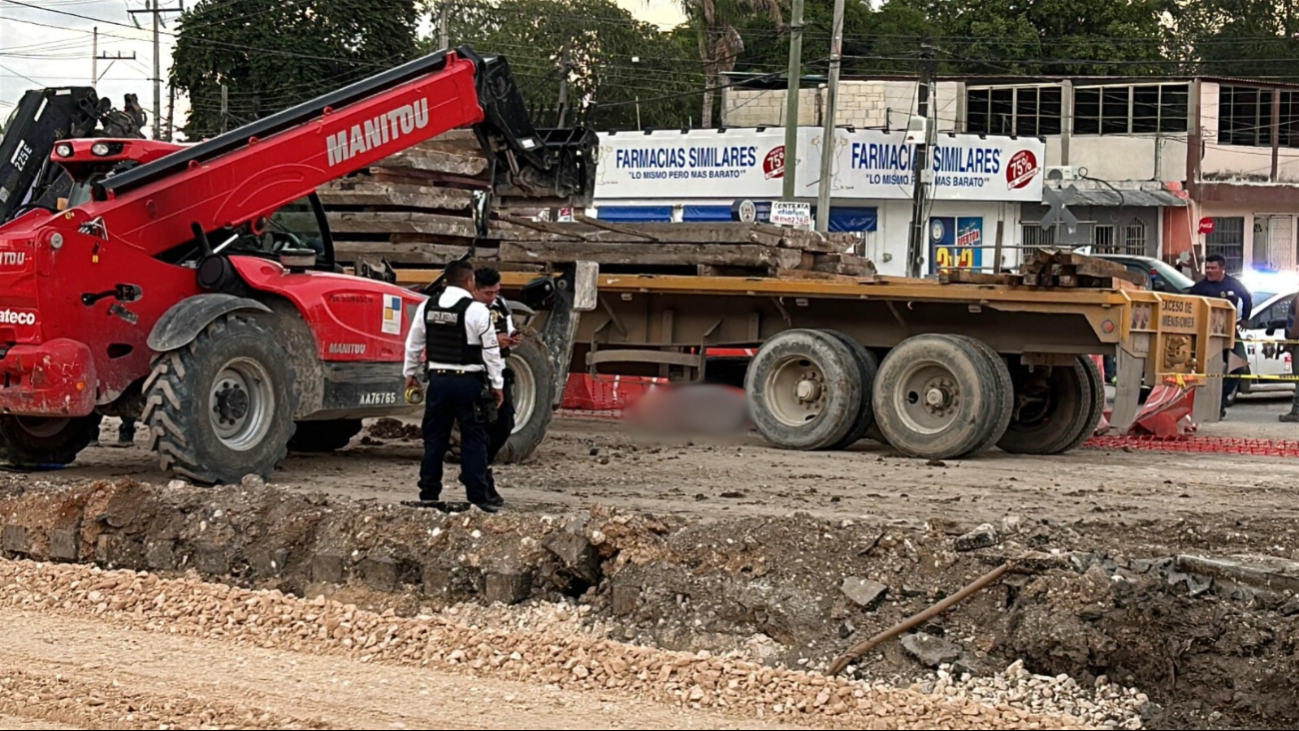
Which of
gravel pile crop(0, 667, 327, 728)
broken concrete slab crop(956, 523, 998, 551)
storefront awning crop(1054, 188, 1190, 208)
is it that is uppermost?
storefront awning crop(1054, 188, 1190, 208)

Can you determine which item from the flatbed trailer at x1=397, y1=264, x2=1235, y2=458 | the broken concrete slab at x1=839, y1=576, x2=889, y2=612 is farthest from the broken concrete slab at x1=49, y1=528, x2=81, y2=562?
the broken concrete slab at x1=839, y1=576, x2=889, y2=612

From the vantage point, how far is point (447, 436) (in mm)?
10578

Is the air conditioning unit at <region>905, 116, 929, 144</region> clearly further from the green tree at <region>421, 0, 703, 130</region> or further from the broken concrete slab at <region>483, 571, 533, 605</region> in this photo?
the broken concrete slab at <region>483, 571, 533, 605</region>

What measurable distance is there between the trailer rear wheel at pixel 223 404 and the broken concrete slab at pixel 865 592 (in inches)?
206

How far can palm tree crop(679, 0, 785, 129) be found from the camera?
50094mm

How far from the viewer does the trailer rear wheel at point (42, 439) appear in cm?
1272

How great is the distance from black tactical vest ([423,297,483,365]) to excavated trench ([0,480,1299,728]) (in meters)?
1.10

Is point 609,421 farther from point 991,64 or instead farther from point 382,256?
point 991,64

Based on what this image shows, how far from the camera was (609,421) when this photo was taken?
18375 millimetres

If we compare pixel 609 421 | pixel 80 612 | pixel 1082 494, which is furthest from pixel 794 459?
pixel 80 612

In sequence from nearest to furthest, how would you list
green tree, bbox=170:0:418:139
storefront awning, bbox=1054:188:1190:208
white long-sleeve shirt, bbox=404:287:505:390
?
white long-sleeve shirt, bbox=404:287:505:390, storefront awning, bbox=1054:188:1190:208, green tree, bbox=170:0:418:139

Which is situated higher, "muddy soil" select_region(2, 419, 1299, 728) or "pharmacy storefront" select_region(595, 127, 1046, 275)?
"pharmacy storefront" select_region(595, 127, 1046, 275)

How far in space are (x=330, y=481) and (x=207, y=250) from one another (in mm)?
1888

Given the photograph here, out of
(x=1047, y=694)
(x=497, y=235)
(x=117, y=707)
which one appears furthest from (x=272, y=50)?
(x=1047, y=694)
